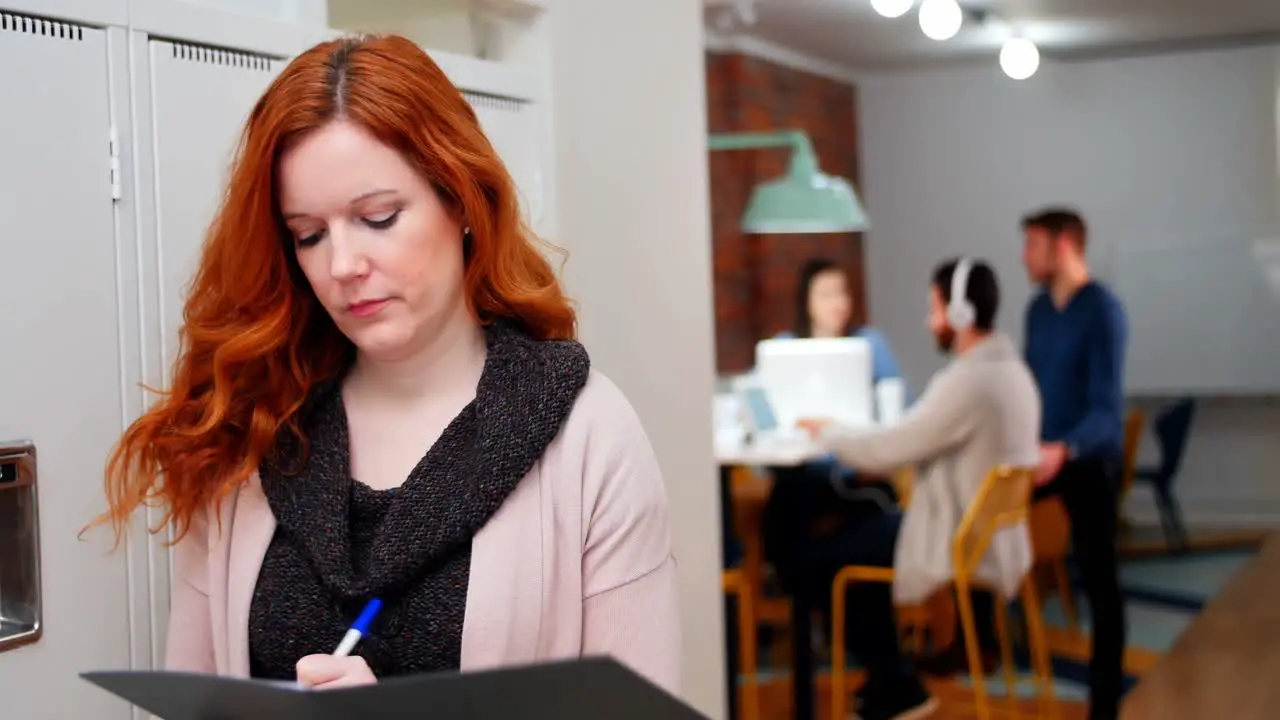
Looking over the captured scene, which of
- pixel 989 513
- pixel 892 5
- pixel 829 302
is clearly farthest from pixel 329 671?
pixel 829 302

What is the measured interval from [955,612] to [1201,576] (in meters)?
3.09

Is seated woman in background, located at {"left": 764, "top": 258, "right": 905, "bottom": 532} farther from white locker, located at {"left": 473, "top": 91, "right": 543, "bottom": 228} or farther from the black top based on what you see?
the black top

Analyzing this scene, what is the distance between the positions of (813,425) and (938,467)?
0.74 m

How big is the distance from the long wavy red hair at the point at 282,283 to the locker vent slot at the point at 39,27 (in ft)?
0.71

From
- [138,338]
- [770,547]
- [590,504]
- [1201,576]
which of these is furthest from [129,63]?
[1201,576]

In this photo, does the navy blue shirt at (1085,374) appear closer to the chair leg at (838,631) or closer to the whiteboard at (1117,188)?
the chair leg at (838,631)

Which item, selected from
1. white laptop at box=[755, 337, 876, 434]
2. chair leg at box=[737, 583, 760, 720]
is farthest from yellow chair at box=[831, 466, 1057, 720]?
white laptop at box=[755, 337, 876, 434]

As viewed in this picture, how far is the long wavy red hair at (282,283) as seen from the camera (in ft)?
4.34

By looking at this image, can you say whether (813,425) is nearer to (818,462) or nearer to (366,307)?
(818,462)

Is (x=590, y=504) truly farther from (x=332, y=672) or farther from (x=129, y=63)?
(x=129, y=63)

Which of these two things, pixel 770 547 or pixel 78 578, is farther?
pixel 770 547

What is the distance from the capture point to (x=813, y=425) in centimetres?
473

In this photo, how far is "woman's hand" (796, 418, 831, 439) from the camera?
4707mm

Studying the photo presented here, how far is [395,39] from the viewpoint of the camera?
1379 mm
